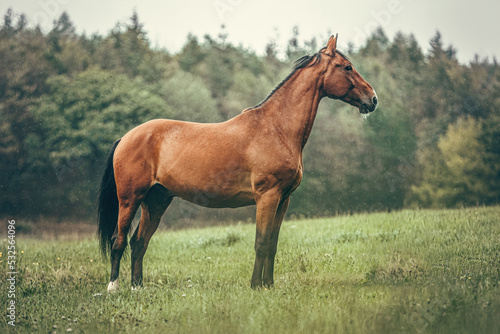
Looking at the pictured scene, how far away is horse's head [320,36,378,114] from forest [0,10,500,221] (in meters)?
19.8

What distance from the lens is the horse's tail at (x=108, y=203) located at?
320 inches

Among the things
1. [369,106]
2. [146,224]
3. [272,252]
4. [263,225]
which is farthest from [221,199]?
[369,106]

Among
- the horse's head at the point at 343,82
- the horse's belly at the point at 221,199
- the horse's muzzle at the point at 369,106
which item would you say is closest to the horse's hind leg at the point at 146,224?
the horse's belly at the point at 221,199

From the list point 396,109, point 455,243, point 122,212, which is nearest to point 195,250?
point 122,212

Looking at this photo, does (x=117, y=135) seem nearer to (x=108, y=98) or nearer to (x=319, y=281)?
(x=108, y=98)

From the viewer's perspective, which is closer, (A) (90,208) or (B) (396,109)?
(A) (90,208)

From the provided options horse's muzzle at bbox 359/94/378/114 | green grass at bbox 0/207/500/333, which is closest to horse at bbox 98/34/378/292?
horse's muzzle at bbox 359/94/378/114

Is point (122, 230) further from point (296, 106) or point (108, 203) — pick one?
point (296, 106)

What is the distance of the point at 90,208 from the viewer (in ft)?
84.9

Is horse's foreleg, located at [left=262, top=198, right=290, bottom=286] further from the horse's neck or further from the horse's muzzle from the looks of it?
the horse's muzzle

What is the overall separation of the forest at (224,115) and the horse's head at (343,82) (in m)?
19.8

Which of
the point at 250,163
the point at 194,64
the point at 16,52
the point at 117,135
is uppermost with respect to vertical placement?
the point at 194,64

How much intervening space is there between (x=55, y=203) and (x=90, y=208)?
99.7 inches

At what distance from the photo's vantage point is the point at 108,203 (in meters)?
8.16
